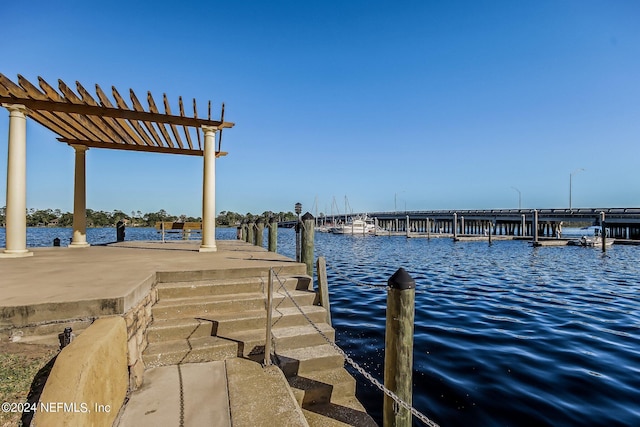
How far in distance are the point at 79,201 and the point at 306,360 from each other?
35.7 ft

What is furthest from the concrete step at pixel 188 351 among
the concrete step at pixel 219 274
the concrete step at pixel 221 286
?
the concrete step at pixel 219 274

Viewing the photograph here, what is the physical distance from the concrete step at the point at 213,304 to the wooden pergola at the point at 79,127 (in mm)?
4654

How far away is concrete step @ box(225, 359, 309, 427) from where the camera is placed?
2.87m

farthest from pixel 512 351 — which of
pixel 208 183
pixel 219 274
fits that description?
pixel 208 183

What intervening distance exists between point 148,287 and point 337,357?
9.25 ft

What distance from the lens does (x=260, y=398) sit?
3.21 meters

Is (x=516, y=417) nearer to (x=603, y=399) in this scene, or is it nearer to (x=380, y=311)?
(x=603, y=399)

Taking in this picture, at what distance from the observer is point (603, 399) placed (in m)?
4.38

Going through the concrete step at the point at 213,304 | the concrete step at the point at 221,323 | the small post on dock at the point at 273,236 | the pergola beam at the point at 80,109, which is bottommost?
the concrete step at the point at 221,323

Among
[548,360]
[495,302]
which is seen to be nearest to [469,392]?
[548,360]

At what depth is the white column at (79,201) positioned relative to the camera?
1095 cm

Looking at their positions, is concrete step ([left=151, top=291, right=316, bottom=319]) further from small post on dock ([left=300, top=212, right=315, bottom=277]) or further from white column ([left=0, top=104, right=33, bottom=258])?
white column ([left=0, top=104, right=33, bottom=258])

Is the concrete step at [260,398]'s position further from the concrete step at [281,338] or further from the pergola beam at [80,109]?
the pergola beam at [80,109]

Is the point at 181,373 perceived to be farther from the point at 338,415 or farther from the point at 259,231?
the point at 259,231
